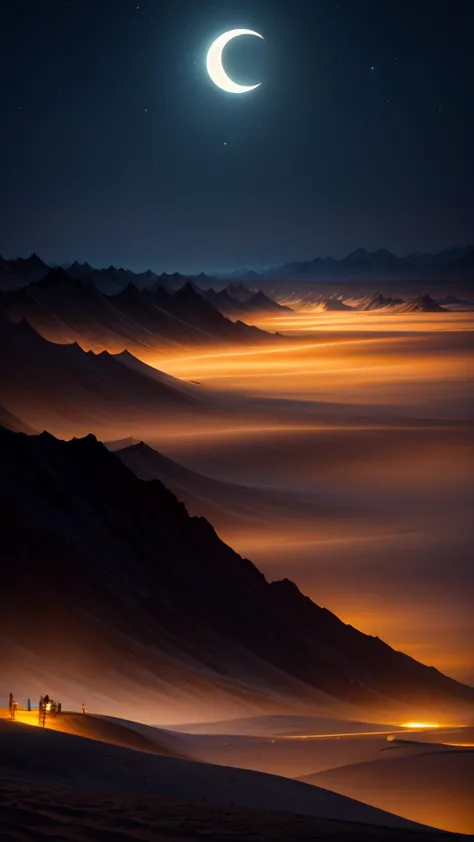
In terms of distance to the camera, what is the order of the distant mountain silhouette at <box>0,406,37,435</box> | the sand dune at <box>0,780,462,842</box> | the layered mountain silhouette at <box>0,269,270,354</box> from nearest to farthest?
1. the sand dune at <box>0,780,462,842</box>
2. the distant mountain silhouette at <box>0,406,37,435</box>
3. the layered mountain silhouette at <box>0,269,270,354</box>

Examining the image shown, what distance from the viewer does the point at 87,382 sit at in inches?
3162

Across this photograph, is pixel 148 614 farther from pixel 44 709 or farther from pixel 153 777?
pixel 153 777

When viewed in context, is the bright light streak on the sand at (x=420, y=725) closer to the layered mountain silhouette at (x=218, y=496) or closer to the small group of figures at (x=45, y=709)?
the small group of figures at (x=45, y=709)

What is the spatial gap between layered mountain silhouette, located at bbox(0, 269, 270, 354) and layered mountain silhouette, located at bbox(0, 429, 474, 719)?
86.6m

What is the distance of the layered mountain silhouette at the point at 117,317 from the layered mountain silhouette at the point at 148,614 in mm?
86575

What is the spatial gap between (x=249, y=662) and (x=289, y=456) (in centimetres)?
3207

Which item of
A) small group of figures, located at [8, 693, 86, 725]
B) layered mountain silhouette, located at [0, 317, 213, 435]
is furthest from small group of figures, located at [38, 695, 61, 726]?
layered mountain silhouette, located at [0, 317, 213, 435]

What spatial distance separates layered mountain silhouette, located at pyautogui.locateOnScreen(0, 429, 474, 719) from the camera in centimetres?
2275

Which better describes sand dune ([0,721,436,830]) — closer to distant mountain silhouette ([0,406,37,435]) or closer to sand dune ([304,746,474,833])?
sand dune ([304,746,474,833])

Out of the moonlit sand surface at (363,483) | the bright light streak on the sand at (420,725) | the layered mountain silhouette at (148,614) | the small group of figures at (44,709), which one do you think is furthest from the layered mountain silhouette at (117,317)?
the small group of figures at (44,709)

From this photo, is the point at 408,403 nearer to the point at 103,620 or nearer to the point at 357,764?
the point at 103,620

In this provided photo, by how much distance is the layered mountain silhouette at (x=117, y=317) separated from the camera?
121675mm

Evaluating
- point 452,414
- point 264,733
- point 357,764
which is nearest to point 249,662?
point 264,733

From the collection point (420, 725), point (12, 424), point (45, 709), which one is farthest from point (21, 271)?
point (45, 709)
